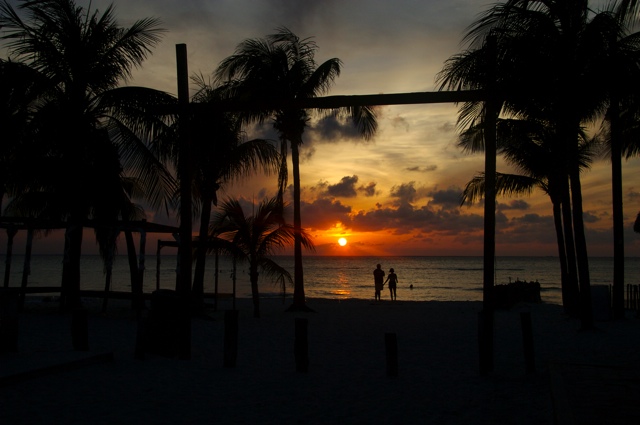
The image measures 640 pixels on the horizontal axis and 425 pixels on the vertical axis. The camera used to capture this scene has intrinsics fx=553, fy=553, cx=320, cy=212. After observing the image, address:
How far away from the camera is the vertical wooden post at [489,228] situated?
386 inches

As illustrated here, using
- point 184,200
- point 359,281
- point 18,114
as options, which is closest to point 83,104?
point 18,114

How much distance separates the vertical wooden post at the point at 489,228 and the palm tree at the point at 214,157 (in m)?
10.6

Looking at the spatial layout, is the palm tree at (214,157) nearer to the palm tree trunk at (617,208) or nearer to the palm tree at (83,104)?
the palm tree at (83,104)

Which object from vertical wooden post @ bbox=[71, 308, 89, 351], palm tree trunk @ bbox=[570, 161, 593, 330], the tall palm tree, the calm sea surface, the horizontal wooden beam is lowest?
the calm sea surface

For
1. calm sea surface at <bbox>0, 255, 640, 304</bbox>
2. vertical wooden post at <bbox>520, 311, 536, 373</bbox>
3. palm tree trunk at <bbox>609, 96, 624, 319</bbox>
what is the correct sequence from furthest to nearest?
calm sea surface at <bbox>0, 255, 640, 304</bbox> → palm tree trunk at <bbox>609, 96, 624, 319</bbox> → vertical wooden post at <bbox>520, 311, 536, 373</bbox>

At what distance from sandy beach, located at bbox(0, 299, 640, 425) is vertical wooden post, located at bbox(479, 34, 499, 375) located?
1.71ft

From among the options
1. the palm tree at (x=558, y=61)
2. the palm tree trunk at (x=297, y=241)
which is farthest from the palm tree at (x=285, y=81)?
the palm tree at (x=558, y=61)

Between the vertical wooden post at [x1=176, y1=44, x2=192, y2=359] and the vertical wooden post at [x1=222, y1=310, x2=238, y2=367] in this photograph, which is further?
the vertical wooden post at [x1=176, y1=44, x2=192, y2=359]

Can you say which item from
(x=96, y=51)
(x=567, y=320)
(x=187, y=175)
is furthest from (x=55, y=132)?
(x=567, y=320)

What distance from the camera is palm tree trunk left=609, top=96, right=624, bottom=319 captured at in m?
18.3

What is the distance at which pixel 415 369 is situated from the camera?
10.6 meters

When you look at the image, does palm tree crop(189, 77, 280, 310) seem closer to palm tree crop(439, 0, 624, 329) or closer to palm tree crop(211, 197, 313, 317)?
palm tree crop(211, 197, 313, 317)

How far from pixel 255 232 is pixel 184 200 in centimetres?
980

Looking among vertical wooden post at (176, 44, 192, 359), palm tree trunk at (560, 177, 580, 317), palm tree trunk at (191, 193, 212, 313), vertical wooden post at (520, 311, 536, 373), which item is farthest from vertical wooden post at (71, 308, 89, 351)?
palm tree trunk at (560, 177, 580, 317)
